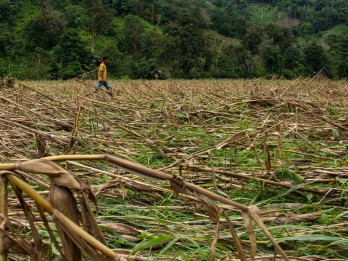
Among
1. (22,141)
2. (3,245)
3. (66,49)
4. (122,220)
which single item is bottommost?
(66,49)

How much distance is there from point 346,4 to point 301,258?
258 feet

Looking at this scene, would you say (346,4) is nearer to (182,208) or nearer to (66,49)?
(66,49)

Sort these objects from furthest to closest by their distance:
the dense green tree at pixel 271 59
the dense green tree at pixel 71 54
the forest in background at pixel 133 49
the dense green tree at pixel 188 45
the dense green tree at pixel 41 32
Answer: the dense green tree at pixel 271 59 < the dense green tree at pixel 41 32 < the dense green tree at pixel 188 45 < the forest in background at pixel 133 49 < the dense green tree at pixel 71 54

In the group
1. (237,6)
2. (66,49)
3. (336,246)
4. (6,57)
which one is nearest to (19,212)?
(336,246)

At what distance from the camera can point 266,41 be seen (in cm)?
4534

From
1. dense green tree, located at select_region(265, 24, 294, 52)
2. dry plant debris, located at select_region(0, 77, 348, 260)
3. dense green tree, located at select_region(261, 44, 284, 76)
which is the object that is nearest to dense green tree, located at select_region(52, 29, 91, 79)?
dense green tree, located at select_region(261, 44, 284, 76)

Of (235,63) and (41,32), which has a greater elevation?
(41,32)

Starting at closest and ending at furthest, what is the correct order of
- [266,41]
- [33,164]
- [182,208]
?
1. [33,164]
2. [182,208]
3. [266,41]

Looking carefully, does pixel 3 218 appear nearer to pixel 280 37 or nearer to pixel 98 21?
pixel 98 21

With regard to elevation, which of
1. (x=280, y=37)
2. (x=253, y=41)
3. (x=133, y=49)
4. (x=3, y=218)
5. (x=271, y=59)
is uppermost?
(x=3, y=218)

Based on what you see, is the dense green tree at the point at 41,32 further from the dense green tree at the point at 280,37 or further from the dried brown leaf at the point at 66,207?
the dried brown leaf at the point at 66,207

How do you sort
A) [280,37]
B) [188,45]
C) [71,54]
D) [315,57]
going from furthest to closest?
[280,37]
[188,45]
[315,57]
[71,54]

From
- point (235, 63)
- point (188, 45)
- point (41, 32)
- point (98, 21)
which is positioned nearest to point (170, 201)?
point (188, 45)

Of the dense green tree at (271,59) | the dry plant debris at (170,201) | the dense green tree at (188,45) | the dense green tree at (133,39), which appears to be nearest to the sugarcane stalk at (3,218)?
the dry plant debris at (170,201)
